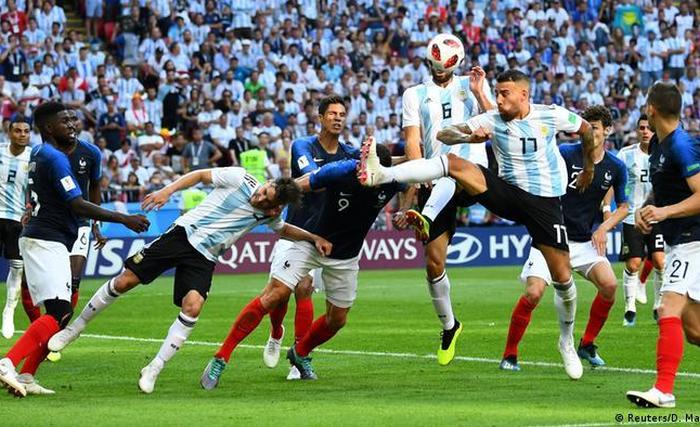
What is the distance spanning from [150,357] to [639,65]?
2915 cm

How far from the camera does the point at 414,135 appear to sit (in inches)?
531

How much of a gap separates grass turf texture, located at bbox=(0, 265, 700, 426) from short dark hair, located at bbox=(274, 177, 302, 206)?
1.62 m

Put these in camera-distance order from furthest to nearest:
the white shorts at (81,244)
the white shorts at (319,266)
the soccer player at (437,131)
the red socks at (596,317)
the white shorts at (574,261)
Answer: the white shorts at (81,244)
the red socks at (596,317)
the white shorts at (574,261)
the soccer player at (437,131)
the white shorts at (319,266)

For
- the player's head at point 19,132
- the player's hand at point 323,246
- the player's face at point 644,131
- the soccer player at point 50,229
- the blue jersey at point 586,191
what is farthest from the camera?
the player's face at point 644,131

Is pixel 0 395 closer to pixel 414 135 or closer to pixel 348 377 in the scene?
pixel 348 377

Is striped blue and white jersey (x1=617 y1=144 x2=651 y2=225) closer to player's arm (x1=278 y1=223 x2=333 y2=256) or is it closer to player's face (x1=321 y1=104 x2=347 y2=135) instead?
player's face (x1=321 y1=104 x2=347 y2=135)

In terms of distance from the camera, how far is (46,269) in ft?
38.7

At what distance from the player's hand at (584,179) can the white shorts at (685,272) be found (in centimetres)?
262

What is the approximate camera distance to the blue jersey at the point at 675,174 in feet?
33.7

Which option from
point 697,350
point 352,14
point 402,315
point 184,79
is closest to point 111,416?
point 697,350

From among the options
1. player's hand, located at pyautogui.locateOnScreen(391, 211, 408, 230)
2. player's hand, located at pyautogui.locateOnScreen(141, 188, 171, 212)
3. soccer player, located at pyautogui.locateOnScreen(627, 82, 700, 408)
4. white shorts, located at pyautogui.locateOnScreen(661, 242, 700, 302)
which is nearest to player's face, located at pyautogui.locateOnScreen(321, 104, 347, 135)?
player's hand, located at pyautogui.locateOnScreen(391, 211, 408, 230)

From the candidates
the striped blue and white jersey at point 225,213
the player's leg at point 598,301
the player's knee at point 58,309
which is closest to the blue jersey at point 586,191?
the player's leg at point 598,301

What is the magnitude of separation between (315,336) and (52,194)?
2740 mm

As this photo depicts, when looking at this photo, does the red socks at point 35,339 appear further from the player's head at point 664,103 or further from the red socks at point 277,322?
the player's head at point 664,103
